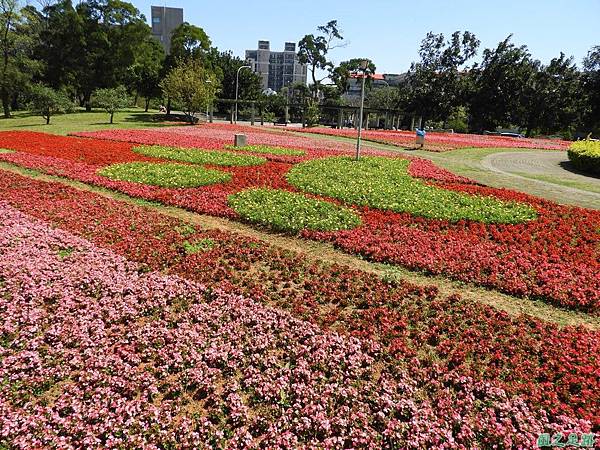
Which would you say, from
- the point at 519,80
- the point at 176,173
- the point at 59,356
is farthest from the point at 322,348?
the point at 519,80

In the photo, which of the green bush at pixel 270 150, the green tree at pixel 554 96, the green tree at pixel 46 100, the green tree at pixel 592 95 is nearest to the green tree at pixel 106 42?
the green tree at pixel 46 100

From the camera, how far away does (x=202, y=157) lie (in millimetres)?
20516

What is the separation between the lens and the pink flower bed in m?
4.21

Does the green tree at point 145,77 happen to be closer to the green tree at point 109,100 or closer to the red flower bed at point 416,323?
the green tree at point 109,100

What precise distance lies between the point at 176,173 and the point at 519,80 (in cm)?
6326

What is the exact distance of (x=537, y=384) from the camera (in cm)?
512

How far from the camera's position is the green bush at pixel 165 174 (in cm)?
1477

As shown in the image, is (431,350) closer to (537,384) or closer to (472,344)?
(472,344)

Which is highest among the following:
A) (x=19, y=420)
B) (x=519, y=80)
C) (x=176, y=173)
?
(x=519, y=80)

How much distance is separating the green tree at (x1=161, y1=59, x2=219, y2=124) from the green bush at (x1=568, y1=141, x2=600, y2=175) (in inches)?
1493

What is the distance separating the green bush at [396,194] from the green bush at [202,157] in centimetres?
286

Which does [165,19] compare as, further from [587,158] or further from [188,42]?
[587,158]

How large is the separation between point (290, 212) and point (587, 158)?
20.9 meters

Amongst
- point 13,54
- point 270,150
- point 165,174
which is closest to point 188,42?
point 13,54
